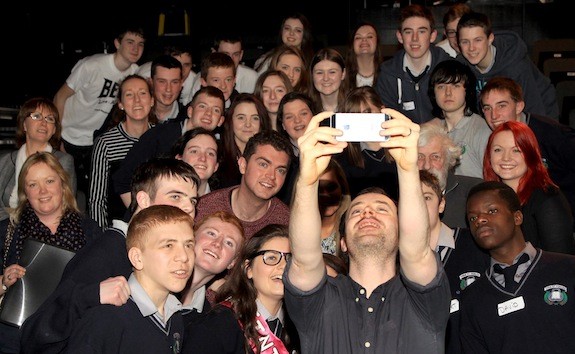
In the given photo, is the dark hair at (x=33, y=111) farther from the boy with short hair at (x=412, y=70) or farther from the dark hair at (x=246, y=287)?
the dark hair at (x=246, y=287)

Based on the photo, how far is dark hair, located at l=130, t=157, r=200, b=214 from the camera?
15.0 ft

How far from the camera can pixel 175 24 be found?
486 inches

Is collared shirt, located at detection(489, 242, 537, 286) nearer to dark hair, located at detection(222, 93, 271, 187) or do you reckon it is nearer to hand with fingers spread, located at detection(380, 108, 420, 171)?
hand with fingers spread, located at detection(380, 108, 420, 171)

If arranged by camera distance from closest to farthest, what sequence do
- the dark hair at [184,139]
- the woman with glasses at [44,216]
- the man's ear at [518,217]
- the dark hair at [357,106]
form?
the man's ear at [518,217], the woman with glasses at [44,216], the dark hair at [184,139], the dark hair at [357,106]

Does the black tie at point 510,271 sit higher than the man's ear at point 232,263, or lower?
lower

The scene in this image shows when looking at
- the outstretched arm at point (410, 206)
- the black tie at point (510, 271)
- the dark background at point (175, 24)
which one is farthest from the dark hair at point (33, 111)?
the outstretched arm at point (410, 206)

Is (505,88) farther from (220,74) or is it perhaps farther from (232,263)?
(232,263)

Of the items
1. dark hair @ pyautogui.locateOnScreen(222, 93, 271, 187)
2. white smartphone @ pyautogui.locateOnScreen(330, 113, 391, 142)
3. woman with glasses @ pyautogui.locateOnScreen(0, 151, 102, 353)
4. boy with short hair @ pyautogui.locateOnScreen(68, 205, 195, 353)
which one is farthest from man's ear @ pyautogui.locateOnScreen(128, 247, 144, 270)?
dark hair @ pyautogui.locateOnScreen(222, 93, 271, 187)

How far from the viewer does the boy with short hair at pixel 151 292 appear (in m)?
3.66

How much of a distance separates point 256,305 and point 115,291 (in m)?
0.88

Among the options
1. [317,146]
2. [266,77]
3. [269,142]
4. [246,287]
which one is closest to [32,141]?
[266,77]

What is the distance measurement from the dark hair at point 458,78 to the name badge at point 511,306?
7.38 ft

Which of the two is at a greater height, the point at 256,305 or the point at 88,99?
the point at 88,99

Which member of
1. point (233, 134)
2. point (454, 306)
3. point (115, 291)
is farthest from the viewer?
point (233, 134)
